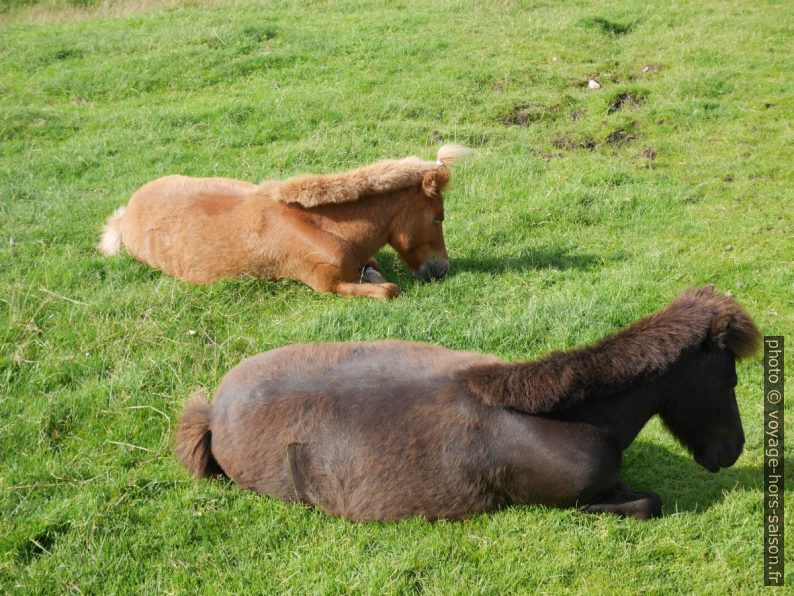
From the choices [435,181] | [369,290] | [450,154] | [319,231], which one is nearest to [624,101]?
[450,154]

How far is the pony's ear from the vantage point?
9109mm

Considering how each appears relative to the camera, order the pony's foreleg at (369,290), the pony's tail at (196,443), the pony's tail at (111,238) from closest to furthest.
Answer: the pony's tail at (196,443) < the pony's foreleg at (369,290) < the pony's tail at (111,238)

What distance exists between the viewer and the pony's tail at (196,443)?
5719 mm

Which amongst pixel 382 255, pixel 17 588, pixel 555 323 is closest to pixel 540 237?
pixel 382 255

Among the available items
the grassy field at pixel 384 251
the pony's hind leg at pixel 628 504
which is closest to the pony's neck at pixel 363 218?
the grassy field at pixel 384 251

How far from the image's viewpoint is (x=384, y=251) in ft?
34.2

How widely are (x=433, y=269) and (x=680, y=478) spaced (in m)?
3.95

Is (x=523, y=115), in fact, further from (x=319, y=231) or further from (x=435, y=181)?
(x=319, y=231)

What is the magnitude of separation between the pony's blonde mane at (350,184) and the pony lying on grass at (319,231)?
0.01 meters

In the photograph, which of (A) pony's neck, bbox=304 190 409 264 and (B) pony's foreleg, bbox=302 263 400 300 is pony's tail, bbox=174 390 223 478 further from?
(A) pony's neck, bbox=304 190 409 264

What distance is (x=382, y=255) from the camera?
10.2 m

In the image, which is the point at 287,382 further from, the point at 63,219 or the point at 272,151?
the point at 272,151

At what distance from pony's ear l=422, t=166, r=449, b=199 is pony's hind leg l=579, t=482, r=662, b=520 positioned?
4523 millimetres

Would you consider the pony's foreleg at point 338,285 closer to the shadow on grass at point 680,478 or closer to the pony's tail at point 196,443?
the pony's tail at point 196,443
